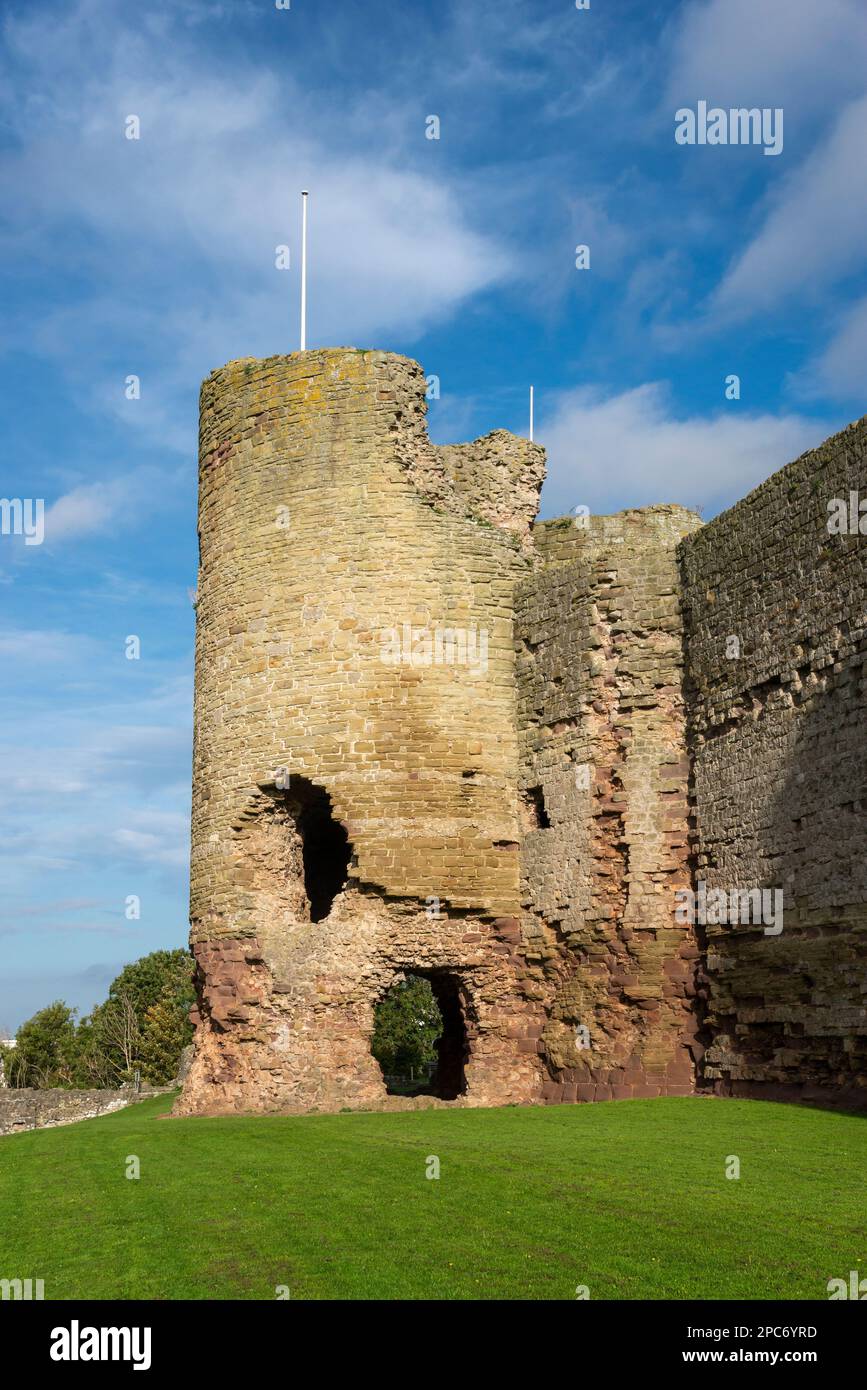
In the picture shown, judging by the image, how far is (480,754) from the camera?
63.1ft

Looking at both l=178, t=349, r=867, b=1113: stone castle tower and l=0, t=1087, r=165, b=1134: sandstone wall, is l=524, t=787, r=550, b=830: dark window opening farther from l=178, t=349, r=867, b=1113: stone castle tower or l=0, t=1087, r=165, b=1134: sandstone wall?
l=0, t=1087, r=165, b=1134: sandstone wall

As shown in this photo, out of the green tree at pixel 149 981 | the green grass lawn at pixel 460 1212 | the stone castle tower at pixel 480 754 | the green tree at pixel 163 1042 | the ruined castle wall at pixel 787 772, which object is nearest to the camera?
the green grass lawn at pixel 460 1212

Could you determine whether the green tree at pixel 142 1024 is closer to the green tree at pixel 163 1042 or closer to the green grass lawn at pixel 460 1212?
the green tree at pixel 163 1042

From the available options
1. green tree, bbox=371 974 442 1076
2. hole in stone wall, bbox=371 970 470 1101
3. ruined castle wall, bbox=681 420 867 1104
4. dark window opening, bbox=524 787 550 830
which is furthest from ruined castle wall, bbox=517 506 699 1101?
green tree, bbox=371 974 442 1076

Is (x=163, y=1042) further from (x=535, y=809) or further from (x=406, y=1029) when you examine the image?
(x=535, y=809)

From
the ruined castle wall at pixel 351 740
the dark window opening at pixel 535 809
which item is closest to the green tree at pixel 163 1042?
the ruined castle wall at pixel 351 740

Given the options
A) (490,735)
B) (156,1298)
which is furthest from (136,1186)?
(490,735)

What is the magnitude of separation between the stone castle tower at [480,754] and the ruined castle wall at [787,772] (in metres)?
0.05

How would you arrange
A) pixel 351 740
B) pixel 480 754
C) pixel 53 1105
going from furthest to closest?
pixel 53 1105 → pixel 480 754 → pixel 351 740

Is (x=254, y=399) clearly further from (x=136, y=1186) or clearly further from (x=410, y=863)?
(x=136, y=1186)

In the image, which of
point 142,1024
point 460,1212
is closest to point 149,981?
point 142,1024

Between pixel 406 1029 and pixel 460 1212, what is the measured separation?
40619 mm

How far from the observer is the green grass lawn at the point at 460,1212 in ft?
24.5
